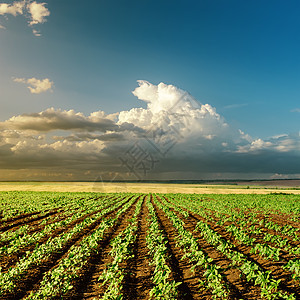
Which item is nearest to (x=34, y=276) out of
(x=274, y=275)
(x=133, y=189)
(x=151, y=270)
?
A: (x=151, y=270)

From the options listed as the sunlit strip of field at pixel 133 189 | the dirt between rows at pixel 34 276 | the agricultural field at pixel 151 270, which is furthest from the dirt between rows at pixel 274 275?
the sunlit strip of field at pixel 133 189

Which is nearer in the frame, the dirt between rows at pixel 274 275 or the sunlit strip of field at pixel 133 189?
the dirt between rows at pixel 274 275

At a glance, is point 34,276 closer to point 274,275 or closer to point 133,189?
point 274,275

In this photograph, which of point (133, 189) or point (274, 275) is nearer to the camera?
point (274, 275)

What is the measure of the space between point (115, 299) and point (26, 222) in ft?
62.0

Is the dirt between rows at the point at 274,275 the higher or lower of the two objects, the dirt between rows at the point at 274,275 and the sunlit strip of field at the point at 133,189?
the higher

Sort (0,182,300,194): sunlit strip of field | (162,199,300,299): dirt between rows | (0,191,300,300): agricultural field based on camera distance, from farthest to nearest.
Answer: (0,182,300,194): sunlit strip of field, (162,199,300,299): dirt between rows, (0,191,300,300): agricultural field

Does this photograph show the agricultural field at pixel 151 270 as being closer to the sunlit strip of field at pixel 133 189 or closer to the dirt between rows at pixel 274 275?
the dirt between rows at pixel 274 275

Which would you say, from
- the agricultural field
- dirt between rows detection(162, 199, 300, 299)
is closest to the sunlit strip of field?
the agricultural field

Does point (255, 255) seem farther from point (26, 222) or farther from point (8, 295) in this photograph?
point (26, 222)

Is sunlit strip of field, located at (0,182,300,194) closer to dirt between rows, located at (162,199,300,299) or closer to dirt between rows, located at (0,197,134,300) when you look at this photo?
dirt between rows, located at (162,199,300,299)

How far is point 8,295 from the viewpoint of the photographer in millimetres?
7496

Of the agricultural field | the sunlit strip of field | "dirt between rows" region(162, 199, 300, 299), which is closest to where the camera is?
the agricultural field

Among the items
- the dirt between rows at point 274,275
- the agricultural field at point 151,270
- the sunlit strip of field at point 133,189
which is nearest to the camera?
the agricultural field at point 151,270
